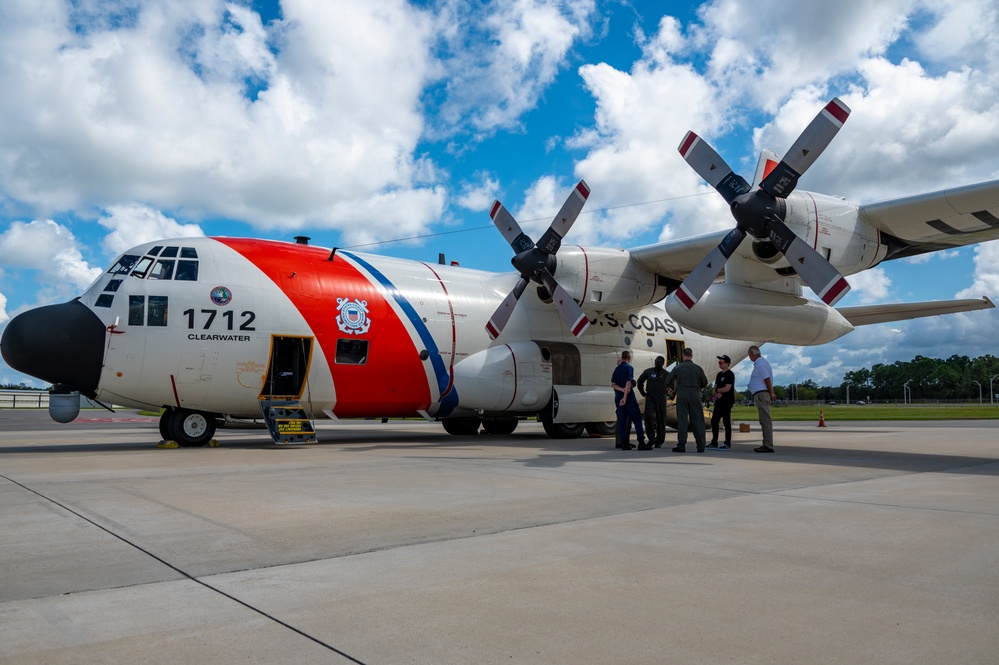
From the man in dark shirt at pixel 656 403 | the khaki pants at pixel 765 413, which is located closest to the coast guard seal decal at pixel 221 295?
the man in dark shirt at pixel 656 403

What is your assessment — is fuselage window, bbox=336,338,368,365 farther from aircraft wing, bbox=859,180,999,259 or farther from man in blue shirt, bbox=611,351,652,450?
aircraft wing, bbox=859,180,999,259

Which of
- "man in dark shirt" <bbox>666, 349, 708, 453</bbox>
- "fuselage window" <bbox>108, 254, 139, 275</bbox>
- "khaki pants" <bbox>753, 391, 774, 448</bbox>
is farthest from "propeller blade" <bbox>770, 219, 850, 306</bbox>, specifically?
"fuselage window" <bbox>108, 254, 139, 275</bbox>

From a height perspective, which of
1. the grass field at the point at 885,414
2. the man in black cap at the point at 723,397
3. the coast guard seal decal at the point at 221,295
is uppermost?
the coast guard seal decal at the point at 221,295

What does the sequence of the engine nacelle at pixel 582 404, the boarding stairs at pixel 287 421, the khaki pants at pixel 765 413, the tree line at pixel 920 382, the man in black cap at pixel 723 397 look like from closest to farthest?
the khaki pants at pixel 765 413 → the boarding stairs at pixel 287 421 → the man in black cap at pixel 723 397 → the engine nacelle at pixel 582 404 → the tree line at pixel 920 382

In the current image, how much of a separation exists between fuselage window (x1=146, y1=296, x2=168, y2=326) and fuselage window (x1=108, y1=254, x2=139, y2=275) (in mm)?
762

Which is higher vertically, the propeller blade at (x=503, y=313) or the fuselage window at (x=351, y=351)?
the propeller blade at (x=503, y=313)

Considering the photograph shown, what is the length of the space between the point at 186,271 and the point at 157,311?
0.89 m

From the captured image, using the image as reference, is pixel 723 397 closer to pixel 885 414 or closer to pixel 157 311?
pixel 157 311

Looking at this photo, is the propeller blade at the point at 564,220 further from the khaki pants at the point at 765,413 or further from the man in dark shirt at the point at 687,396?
the khaki pants at the point at 765,413

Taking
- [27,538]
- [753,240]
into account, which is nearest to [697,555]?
[27,538]

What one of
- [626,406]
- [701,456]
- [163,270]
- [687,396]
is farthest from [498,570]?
[163,270]

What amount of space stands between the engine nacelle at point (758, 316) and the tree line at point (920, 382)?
10871 cm

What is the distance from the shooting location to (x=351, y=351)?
44.8 ft

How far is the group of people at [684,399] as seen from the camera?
1170cm
